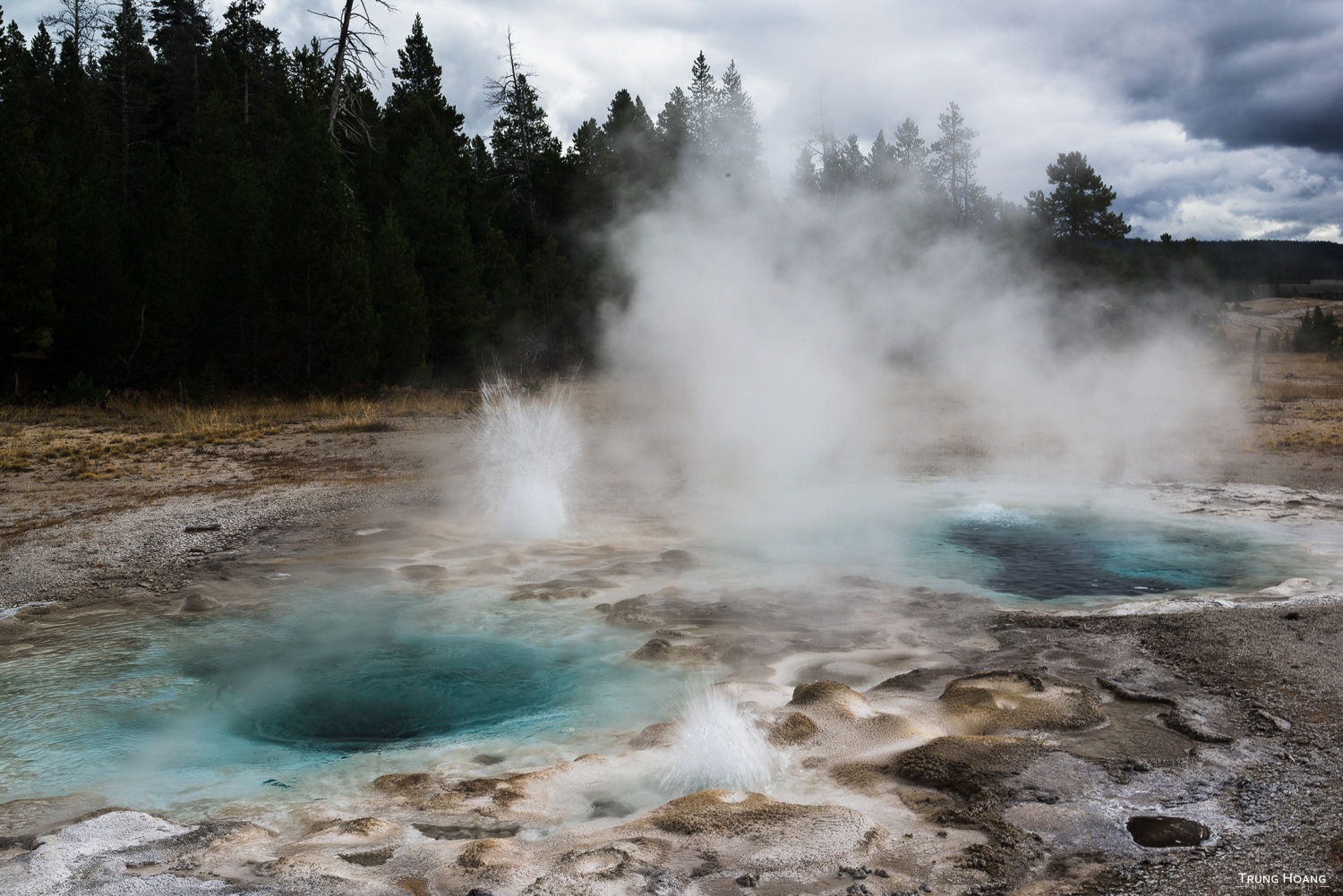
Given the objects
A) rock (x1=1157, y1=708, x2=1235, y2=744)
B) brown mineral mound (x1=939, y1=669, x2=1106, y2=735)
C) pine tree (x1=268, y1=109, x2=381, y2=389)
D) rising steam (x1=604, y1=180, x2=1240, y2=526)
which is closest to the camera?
rock (x1=1157, y1=708, x2=1235, y2=744)

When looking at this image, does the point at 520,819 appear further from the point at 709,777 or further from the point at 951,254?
the point at 951,254

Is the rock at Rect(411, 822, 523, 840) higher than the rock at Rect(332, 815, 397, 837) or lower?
lower

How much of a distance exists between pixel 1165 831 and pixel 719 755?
1567 mm

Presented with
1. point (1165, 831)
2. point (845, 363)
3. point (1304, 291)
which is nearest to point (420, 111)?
point (845, 363)

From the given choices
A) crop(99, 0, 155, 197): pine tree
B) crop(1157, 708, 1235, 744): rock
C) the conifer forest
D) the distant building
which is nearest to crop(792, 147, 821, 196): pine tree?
the conifer forest

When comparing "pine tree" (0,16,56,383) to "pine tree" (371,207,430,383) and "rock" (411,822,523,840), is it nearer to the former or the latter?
"pine tree" (371,207,430,383)

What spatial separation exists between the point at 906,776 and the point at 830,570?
141 inches

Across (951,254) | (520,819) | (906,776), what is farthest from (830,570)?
(951,254)

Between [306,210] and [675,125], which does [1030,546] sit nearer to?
[306,210]

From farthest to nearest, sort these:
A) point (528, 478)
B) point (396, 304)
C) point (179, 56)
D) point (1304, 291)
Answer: point (1304, 291) → point (179, 56) → point (396, 304) → point (528, 478)

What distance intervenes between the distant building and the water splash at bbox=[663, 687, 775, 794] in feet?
222

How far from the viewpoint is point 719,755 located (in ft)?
12.3

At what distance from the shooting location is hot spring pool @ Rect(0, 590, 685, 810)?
4.01 m

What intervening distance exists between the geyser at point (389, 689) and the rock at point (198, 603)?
119 centimetres
